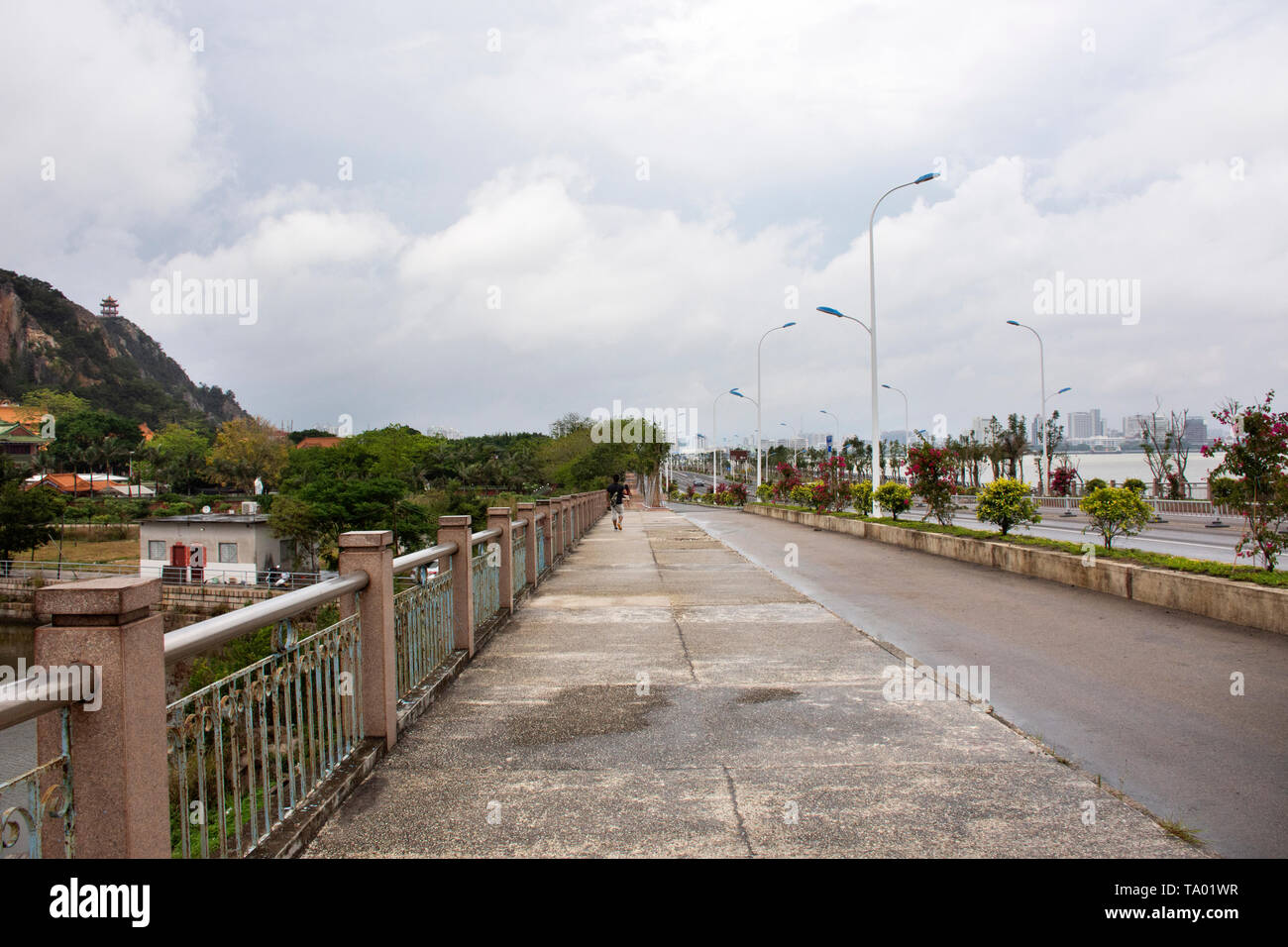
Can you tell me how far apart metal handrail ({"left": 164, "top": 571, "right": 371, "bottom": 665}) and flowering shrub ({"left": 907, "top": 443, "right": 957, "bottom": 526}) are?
56.3 feet

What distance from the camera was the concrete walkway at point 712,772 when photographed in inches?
141

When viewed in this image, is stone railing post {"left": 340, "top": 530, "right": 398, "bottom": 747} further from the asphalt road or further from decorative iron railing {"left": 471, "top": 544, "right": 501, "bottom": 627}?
the asphalt road

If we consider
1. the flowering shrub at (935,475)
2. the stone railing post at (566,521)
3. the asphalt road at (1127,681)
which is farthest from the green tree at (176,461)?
the asphalt road at (1127,681)

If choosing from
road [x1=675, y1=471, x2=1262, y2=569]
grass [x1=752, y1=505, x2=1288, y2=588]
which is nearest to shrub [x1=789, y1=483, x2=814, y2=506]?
road [x1=675, y1=471, x2=1262, y2=569]

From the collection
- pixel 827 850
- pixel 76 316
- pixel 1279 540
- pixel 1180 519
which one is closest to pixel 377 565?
pixel 827 850

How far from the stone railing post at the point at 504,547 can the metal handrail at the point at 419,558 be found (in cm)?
263

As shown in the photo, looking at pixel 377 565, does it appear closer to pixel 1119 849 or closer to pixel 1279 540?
pixel 1119 849

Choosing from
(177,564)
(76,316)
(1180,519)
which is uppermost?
(76,316)

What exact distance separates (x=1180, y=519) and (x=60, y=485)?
110711 millimetres

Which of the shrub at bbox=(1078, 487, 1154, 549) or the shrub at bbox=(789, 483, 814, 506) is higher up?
the shrub at bbox=(1078, 487, 1154, 549)

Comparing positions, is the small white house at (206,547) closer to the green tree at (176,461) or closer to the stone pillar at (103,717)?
the green tree at (176,461)

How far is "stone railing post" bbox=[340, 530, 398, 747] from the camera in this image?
4.60m

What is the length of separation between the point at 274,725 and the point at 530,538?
328 inches

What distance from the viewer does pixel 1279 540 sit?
29.4 ft
